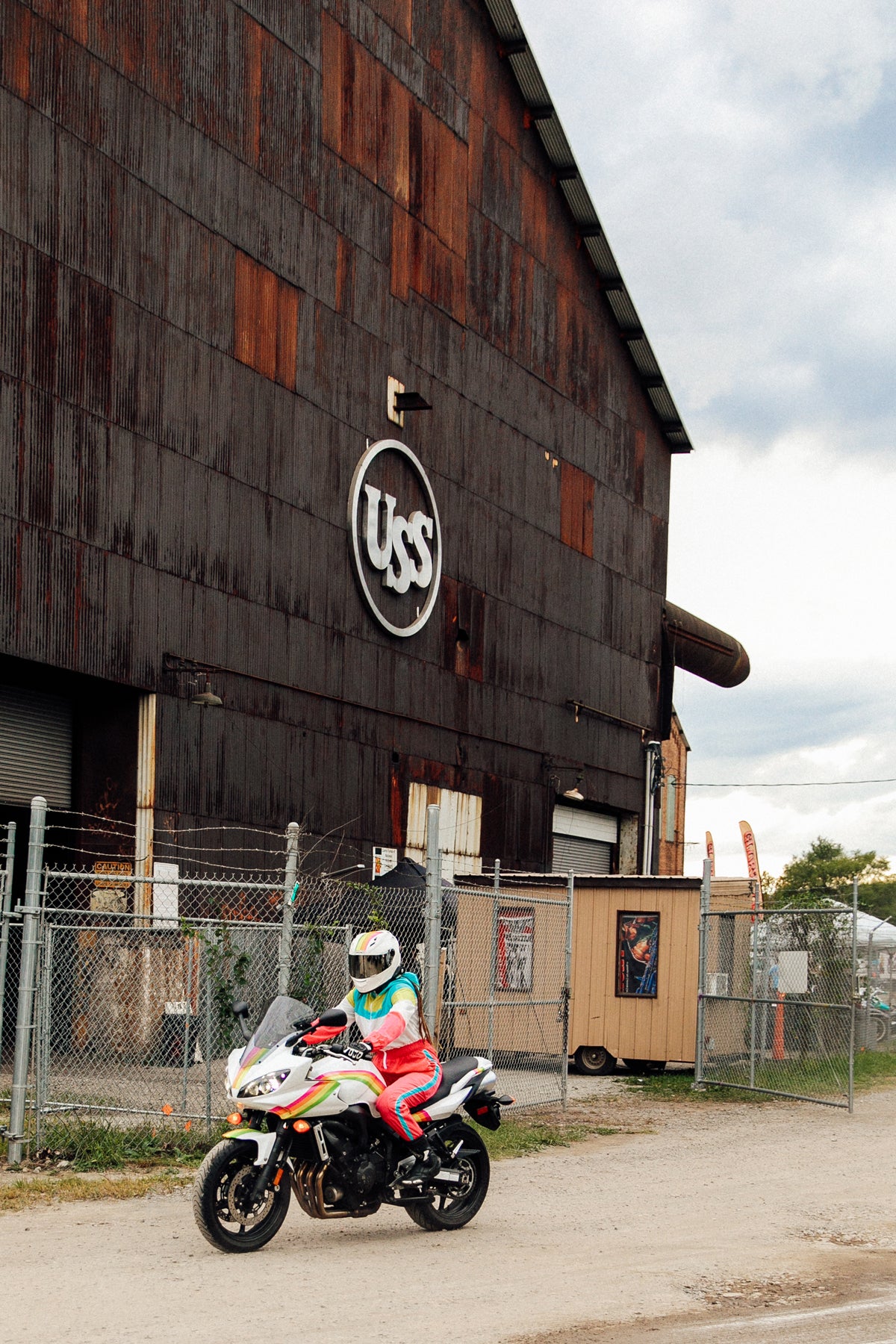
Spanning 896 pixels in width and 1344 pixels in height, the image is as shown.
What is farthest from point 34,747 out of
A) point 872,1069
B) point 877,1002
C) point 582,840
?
point 877,1002

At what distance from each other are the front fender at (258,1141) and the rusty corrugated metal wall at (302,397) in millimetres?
10826

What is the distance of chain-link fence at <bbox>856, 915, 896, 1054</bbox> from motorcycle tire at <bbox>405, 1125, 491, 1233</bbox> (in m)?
13.3

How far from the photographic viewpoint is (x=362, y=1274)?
27.0 feet

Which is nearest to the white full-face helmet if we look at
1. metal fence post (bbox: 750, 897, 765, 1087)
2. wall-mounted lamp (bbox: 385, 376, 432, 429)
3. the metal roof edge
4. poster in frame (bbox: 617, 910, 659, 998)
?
metal fence post (bbox: 750, 897, 765, 1087)

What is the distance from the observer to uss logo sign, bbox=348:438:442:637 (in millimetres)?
25500

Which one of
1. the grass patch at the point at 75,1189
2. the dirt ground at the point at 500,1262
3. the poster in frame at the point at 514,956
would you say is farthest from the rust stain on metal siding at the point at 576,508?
the grass patch at the point at 75,1189

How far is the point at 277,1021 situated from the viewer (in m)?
9.64

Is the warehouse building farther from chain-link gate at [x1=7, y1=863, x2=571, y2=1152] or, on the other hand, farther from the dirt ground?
the dirt ground

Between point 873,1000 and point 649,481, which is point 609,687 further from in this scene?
point 873,1000

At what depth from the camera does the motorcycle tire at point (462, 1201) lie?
9.57m

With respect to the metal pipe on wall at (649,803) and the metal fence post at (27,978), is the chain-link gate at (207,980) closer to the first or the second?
the metal fence post at (27,978)

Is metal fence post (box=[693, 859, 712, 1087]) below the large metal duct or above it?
below

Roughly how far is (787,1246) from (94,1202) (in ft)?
14.6

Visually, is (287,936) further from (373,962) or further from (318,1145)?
(318,1145)
